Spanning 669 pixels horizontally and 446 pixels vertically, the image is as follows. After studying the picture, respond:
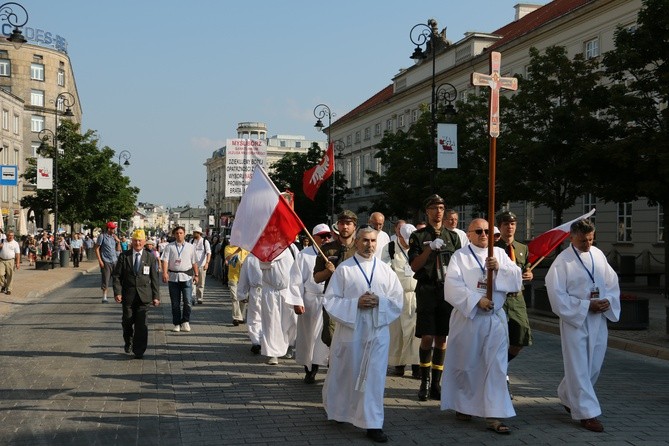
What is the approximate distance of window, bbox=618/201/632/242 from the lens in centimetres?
3331

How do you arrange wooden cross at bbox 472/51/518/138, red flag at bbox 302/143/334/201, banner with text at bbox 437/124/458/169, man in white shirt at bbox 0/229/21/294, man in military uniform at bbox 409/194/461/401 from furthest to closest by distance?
red flag at bbox 302/143/334/201 < banner with text at bbox 437/124/458/169 < man in white shirt at bbox 0/229/21/294 < man in military uniform at bbox 409/194/461/401 < wooden cross at bbox 472/51/518/138

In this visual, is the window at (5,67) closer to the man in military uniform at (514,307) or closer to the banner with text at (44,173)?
the banner with text at (44,173)

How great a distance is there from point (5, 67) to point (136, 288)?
254ft

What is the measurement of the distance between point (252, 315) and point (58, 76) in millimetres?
79943

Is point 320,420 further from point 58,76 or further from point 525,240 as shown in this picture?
point 58,76

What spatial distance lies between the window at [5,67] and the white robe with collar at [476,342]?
268ft

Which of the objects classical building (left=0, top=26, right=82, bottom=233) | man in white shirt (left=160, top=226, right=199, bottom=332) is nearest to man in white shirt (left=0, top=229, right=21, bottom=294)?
man in white shirt (left=160, top=226, right=199, bottom=332)

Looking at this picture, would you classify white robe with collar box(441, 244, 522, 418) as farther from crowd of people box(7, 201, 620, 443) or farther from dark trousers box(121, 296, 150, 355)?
dark trousers box(121, 296, 150, 355)

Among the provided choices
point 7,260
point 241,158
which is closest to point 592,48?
point 241,158

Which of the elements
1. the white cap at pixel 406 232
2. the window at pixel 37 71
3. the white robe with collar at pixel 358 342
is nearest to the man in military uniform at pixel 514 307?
the white cap at pixel 406 232

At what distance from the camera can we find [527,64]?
42656 mm

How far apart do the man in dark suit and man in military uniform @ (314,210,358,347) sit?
11.1ft

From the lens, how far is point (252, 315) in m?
11.2

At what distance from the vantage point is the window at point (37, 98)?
81.7 m
